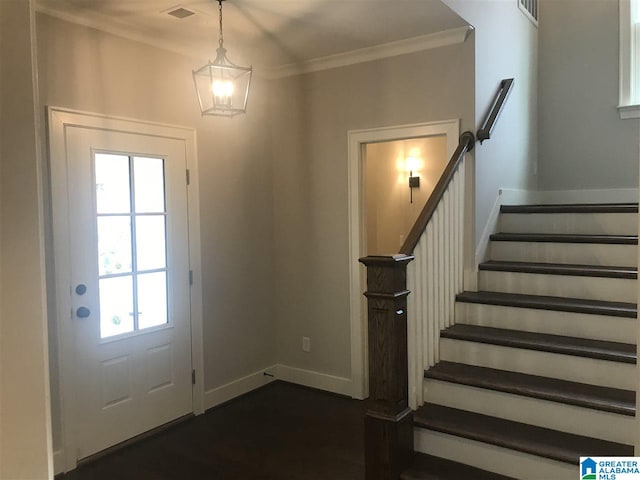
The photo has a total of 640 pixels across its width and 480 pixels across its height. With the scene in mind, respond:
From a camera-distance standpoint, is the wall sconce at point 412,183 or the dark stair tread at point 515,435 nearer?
the dark stair tread at point 515,435

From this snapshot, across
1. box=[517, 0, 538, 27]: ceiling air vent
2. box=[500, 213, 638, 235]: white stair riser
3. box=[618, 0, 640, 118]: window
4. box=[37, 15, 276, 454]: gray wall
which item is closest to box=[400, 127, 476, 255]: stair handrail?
box=[500, 213, 638, 235]: white stair riser

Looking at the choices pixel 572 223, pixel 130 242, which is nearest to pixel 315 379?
pixel 130 242

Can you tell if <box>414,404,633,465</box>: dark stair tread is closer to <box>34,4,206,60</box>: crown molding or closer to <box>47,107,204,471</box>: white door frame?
<box>47,107,204,471</box>: white door frame

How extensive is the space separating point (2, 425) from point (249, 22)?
9.65 feet

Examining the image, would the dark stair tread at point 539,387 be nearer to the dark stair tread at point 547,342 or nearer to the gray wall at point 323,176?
the dark stair tread at point 547,342

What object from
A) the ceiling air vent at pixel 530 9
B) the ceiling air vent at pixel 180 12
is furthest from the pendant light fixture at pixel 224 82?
the ceiling air vent at pixel 530 9

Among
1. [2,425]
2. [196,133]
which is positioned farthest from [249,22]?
[2,425]

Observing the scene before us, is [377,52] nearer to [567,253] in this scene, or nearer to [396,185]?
[396,185]

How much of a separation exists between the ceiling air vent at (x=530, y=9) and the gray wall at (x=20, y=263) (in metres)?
4.49

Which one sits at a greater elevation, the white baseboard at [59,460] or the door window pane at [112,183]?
the door window pane at [112,183]

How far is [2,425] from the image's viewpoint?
0.83 m

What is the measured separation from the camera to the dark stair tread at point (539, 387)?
233 cm

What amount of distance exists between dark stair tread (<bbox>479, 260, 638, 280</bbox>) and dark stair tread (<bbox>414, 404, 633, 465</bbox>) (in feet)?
3.51

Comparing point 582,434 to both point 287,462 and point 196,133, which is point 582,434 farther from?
point 196,133
